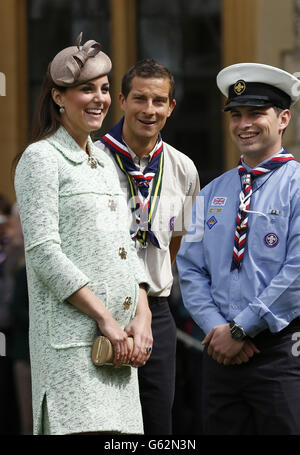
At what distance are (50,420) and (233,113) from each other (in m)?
1.41

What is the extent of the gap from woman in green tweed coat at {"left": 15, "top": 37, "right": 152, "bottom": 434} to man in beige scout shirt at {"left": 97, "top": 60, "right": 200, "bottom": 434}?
66 centimetres

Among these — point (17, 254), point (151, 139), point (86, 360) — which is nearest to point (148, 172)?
point (151, 139)

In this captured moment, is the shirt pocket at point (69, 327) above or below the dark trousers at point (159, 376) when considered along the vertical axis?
A: above

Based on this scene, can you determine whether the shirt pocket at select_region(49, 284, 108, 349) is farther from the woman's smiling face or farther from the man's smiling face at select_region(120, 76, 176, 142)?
the man's smiling face at select_region(120, 76, 176, 142)

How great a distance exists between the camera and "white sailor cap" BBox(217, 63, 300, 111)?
4.13 meters

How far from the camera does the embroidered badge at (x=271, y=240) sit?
3.96m

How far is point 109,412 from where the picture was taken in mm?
3578

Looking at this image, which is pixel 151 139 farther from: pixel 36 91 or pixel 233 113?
pixel 36 91

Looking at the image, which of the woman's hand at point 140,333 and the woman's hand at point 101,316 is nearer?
the woman's hand at point 101,316

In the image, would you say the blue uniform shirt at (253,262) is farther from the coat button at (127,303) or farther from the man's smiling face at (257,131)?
the coat button at (127,303)

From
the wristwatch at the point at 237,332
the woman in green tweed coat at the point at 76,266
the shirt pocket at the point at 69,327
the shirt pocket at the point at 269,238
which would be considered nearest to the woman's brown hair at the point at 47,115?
the woman in green tweed coat at the point at 76,266

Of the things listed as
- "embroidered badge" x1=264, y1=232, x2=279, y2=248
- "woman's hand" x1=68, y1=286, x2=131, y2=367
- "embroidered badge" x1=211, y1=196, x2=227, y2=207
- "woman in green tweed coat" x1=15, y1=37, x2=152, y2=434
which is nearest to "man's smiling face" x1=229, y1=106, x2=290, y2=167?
"embroidered badge" x1=211, y1=196, x2=227, y2=207

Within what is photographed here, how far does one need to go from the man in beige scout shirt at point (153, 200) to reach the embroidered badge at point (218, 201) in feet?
1.27

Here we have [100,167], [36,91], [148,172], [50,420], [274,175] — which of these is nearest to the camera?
[50,420]
